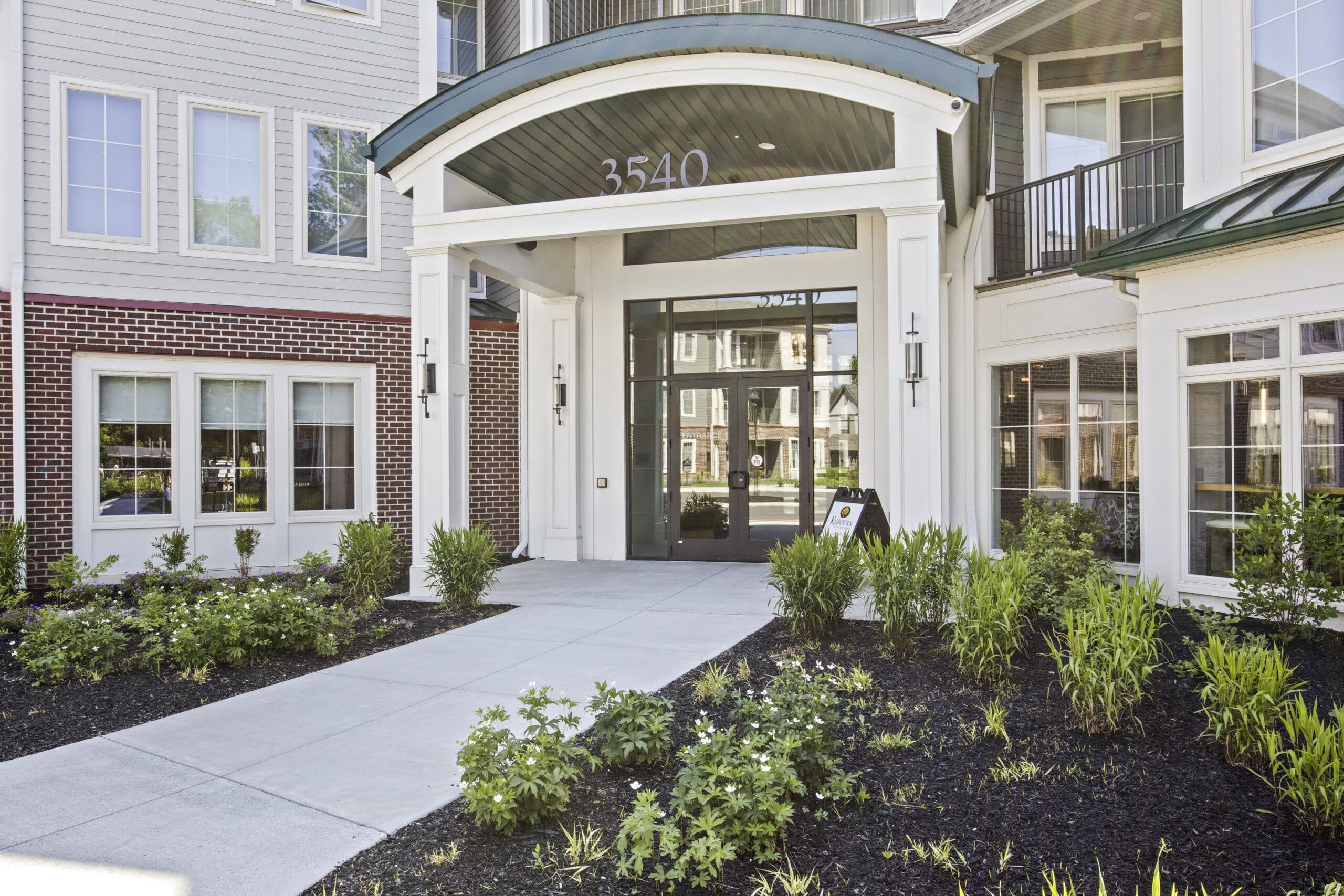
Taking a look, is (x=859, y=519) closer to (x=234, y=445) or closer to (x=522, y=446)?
(x=522, y=446)

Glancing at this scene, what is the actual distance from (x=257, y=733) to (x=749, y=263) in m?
7.63

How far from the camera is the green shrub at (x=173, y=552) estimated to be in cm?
955

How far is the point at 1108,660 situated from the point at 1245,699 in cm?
57

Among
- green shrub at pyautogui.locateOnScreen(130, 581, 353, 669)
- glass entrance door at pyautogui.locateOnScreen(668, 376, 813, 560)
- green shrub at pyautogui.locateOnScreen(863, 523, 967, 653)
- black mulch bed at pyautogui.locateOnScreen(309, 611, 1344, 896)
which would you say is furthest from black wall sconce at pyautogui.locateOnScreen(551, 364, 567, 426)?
black mulch bed at pyautogui.locateOnScreen(309, 611, 1344, 896)

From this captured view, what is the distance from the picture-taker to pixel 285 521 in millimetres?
10656

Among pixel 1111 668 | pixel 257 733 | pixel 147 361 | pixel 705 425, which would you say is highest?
pixel 147 361

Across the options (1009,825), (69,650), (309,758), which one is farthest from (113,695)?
(1009,825)

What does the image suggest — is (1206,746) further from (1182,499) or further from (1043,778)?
(1182,499)

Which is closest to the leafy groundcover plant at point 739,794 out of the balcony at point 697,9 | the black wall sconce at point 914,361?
the black wall sconce at point 914,361

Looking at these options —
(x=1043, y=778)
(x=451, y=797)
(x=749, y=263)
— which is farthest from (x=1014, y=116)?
(x=451, y=797)

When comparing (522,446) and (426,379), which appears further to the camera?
(522,446)

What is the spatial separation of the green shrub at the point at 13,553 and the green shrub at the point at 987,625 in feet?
27.1

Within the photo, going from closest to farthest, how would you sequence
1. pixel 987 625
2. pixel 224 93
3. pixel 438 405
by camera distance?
pixel 987 625, pixel 438 405, pixel 224 93

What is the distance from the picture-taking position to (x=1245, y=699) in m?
3.86
